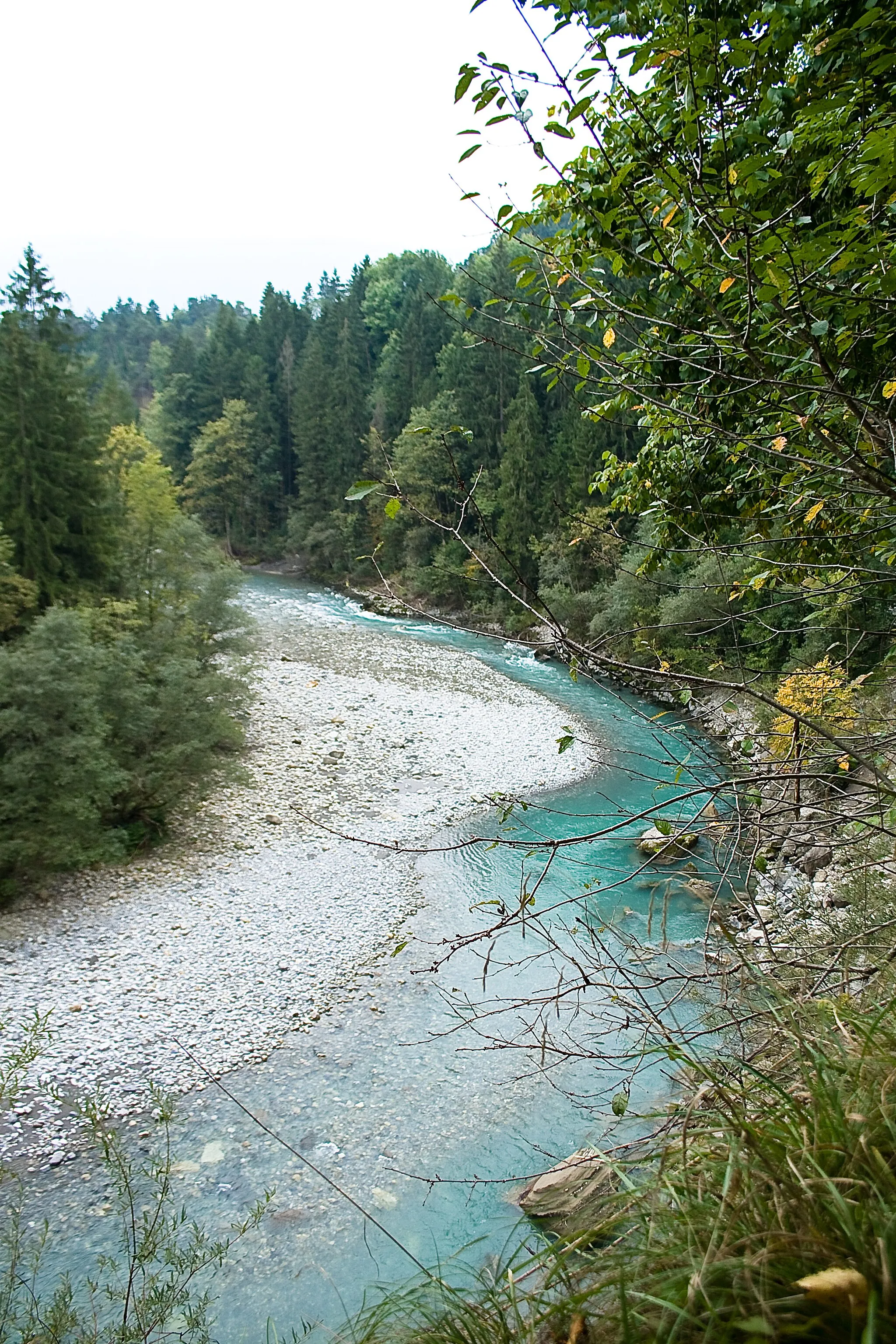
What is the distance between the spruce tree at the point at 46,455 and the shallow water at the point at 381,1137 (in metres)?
8.27

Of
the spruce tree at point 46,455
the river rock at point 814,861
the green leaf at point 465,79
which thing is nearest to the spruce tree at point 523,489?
the spruce tree at point 46,455

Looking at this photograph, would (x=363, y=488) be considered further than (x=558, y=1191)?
No

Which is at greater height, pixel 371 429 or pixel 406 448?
pixel 406 448

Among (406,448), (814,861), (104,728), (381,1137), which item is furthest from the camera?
(406,448)

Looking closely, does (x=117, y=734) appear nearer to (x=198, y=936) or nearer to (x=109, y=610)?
(x=109, y=610)

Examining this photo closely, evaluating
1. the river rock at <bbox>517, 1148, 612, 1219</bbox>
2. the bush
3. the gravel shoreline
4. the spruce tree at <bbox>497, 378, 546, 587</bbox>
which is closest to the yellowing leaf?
the river rock at <bbox>517, 1148, 612, 1219</bbox>

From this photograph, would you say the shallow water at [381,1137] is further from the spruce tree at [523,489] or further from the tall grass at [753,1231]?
the spruce tree at [523,489]

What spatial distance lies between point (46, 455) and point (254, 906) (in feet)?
25.6

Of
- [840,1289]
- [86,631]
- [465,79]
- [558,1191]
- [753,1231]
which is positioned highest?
[465,79]

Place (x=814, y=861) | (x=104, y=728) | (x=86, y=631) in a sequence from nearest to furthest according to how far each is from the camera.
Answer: (x=814, y=861) → (x=104, y=728) → (x=86, y=631)

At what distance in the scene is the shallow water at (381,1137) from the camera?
457 centimetres

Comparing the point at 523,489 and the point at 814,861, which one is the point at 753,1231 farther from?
the point at 523,489

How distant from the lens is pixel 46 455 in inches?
463

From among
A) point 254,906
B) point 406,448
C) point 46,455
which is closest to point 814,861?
point 254,906
